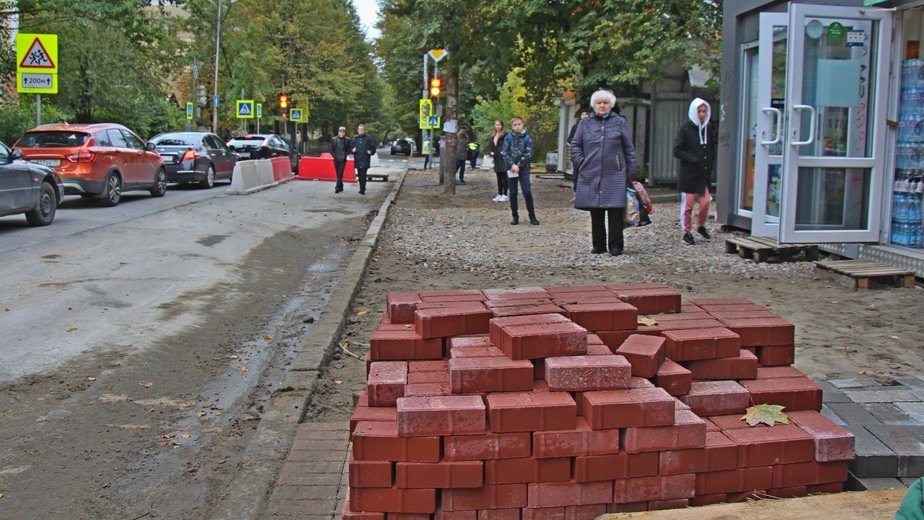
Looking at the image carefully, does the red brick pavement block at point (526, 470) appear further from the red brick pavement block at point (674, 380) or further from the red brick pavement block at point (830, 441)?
the red brick pavement block at point (830, 441)

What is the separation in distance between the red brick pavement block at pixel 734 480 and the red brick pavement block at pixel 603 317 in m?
0.77

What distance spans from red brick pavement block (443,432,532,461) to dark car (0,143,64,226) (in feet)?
37.8

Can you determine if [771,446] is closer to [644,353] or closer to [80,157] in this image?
[644,353]

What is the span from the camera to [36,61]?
18125 millimetres

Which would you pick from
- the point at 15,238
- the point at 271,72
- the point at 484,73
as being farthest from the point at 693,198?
the point at 271,72

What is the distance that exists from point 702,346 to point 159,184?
1826 cm

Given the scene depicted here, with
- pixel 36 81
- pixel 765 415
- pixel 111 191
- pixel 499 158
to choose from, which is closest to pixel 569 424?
pixel 765 415

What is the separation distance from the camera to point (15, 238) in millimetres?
12055

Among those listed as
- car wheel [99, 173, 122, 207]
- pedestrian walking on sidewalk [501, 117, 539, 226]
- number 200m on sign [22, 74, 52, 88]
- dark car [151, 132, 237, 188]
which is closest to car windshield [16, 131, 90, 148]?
car wheel [99, 173, 122, 207]

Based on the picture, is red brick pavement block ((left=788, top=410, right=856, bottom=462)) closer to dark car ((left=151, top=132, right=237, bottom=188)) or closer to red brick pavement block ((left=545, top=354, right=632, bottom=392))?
red brick pavement block ((left=545, top=354, right=632, bottom=392))

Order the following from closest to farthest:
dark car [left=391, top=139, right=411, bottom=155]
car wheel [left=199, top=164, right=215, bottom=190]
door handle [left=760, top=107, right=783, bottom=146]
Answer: door handle [left=760, top=107, right=783, bottom=146] < car wheel [left=199, top=164, right=215, bottom=190] < dark car [left=391, top=139, right=411, bottom=155]

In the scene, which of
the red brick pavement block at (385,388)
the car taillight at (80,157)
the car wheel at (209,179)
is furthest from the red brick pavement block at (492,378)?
the car wheel at (209,179)

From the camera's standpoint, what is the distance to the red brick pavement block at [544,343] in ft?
11.1

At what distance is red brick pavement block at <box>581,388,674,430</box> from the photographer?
3197 millimetres
